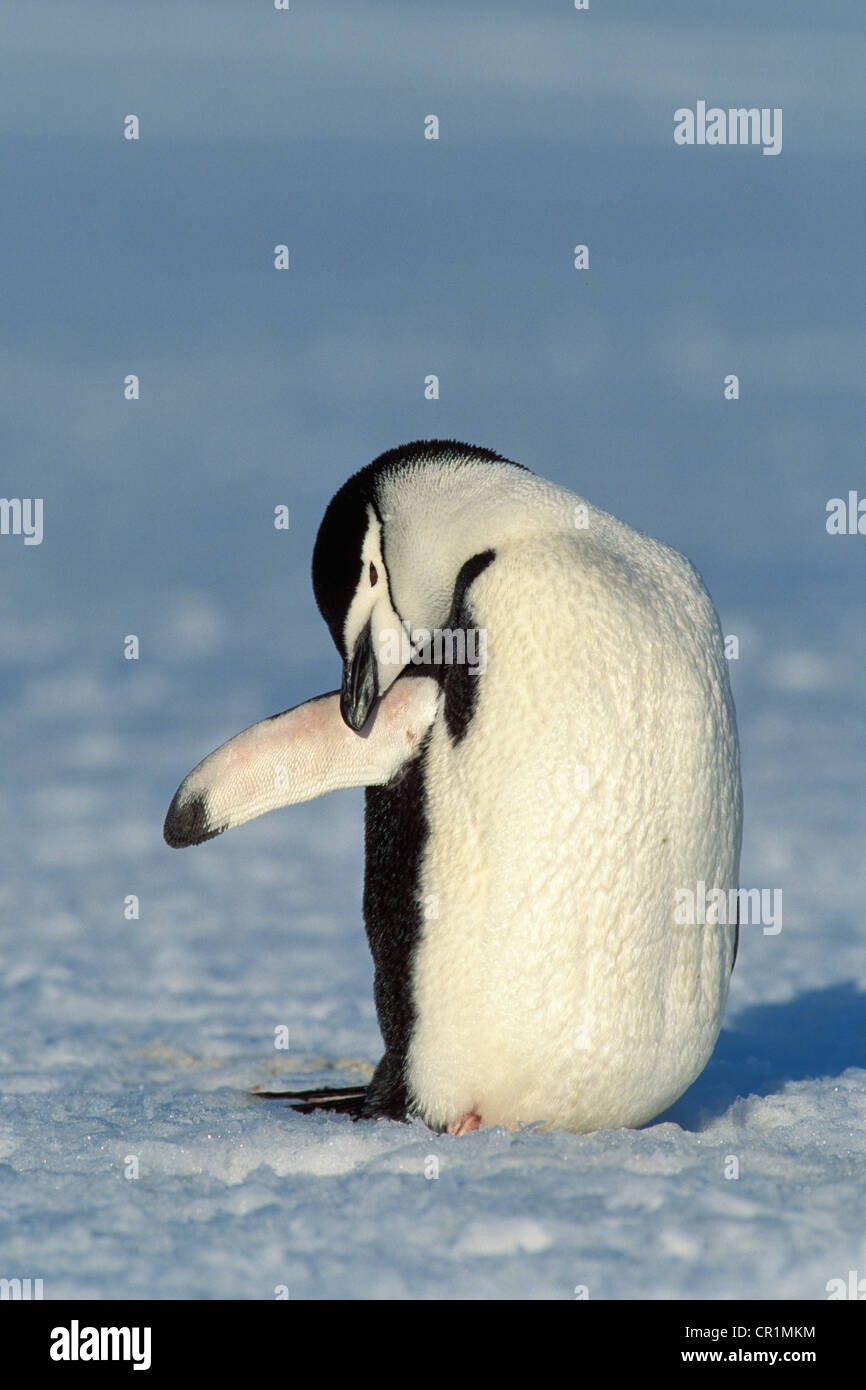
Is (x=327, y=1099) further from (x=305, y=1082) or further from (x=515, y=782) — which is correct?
(x=515, y=782)

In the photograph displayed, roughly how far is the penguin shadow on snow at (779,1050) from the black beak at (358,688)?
3.05 ft

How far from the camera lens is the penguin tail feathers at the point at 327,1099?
267 centimetres

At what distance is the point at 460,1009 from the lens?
246 centimetres

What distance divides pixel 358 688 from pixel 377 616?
0.52 feet

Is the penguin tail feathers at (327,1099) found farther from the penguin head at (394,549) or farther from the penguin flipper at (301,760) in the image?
the penguin head at (394,549)

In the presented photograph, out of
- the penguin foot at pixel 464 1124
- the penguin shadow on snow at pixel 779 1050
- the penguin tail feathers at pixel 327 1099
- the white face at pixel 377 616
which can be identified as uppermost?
the white face at pixel 377 616

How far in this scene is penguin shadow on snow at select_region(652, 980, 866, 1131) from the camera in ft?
9.71

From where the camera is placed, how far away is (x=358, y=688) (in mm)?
2533

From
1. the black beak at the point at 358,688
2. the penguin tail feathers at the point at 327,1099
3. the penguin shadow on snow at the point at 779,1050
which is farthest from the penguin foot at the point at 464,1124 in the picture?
the black beak at the point at 358,688

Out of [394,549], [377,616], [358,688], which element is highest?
[394,549]

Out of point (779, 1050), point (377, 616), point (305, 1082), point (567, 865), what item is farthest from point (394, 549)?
point (779, 1050)

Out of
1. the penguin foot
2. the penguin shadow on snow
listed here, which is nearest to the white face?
the penguin foot

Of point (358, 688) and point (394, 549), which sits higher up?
point (394, 549)

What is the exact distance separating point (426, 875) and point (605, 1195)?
584mm
